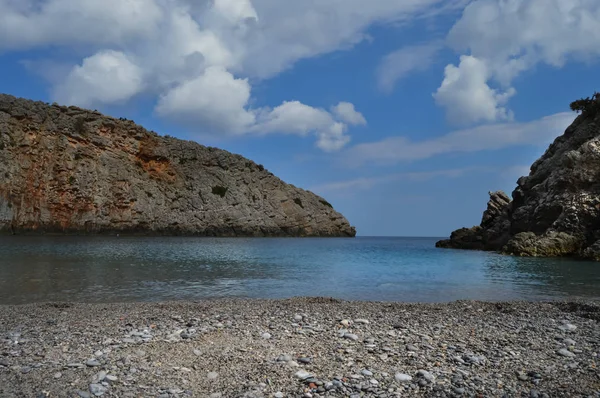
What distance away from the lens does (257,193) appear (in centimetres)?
11312

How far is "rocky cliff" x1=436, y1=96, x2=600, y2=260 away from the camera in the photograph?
4391 centimetres

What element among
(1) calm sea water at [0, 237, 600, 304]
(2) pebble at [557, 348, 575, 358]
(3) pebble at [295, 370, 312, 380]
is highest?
(2) pebble at [557, 348, 575, 358]

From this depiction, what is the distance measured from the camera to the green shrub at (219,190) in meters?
105

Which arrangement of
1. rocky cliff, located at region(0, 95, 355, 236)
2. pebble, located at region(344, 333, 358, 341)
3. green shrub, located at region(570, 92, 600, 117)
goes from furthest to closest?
1. rocky cliff, located at region(0, 95, 355, 236)
2. green shrub, located at region(570, 92, 600, 117)
3. pebble, located at region(344, 333, 358, 341)

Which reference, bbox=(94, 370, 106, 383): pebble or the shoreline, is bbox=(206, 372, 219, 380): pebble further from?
bbox=(94, 370, 106, 383): pebble

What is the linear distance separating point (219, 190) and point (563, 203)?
76.4 metres

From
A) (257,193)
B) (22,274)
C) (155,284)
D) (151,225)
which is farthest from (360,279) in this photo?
(257,193)

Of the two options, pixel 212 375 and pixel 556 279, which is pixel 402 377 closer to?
pixel 212 375

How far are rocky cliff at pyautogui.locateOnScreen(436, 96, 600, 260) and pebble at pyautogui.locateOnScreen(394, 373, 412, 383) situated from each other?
41.6m

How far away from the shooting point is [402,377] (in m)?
6.88

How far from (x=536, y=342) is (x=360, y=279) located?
1619 centimetres

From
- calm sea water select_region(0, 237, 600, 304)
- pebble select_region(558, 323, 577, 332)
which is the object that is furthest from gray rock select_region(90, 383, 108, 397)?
calm sea water select_region(0, 237, 600, 304)

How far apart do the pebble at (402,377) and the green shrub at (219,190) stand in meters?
100

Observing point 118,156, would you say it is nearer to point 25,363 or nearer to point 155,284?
point 155,284
